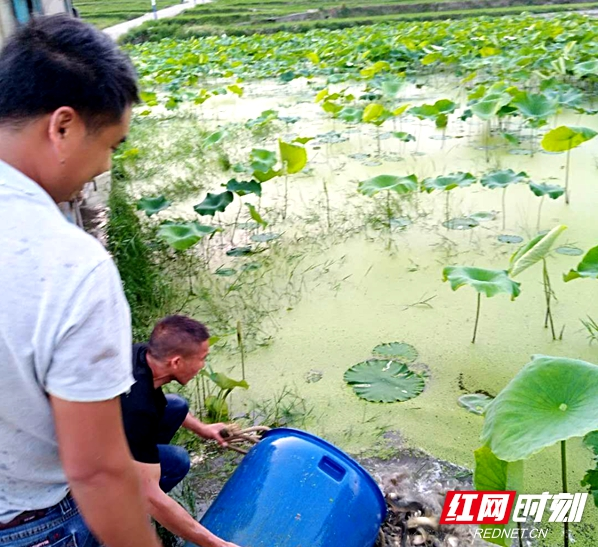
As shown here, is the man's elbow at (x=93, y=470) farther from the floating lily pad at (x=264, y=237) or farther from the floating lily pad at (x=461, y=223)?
the floating lily pad at (x=461, y=223)

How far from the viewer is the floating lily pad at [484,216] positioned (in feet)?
9.66

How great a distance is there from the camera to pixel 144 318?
2428 mm

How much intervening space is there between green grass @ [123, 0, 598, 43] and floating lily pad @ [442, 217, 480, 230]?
11472 mm

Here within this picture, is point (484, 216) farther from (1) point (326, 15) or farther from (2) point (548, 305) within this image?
(1) point (326, 15)

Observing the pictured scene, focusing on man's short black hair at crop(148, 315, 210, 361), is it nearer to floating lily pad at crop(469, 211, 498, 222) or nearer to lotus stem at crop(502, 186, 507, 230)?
floating lily pad at crop(469, 211, 498, 222)

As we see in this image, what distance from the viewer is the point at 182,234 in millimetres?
2605

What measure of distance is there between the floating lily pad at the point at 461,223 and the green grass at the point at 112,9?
15223 mm

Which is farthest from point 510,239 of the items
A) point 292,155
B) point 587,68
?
point 587,68

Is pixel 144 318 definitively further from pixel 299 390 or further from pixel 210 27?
pixel 210 27

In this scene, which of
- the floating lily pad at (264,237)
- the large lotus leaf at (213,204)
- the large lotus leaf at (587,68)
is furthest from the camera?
the large lotus leaf at (587,68)

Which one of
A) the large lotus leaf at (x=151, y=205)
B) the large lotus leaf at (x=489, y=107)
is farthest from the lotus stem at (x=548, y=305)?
the large lotus leaf at (x=489, y=107)

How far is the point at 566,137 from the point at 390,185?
2.70 feet

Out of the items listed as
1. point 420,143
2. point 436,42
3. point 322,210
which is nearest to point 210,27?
point 436,42

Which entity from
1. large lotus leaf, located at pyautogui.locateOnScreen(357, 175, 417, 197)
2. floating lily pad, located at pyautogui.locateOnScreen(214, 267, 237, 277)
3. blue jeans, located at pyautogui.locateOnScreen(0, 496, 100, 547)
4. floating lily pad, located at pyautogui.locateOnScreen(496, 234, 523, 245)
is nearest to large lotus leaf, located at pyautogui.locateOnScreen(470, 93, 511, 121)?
floating lily pad, located at pyautogui.locateOnScreen(496, 234, 523, 245)
